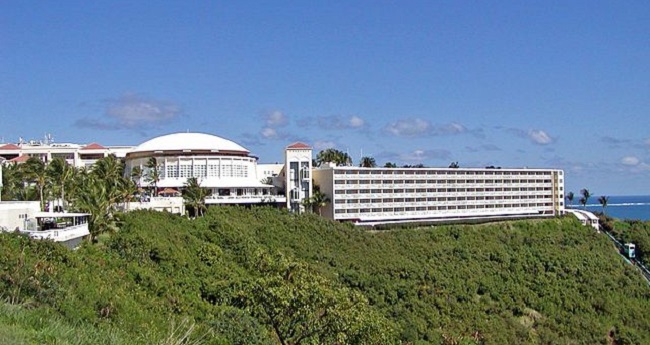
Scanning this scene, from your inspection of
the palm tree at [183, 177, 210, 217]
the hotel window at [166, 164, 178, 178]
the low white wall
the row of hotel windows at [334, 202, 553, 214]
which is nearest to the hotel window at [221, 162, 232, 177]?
the hotel window at [166, 164, 178, 178]

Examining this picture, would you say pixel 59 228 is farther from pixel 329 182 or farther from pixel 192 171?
pixel 192 171

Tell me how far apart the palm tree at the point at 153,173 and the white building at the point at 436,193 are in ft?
56.1

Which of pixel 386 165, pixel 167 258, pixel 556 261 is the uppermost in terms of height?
pixel 386 165

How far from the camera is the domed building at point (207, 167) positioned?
Answer: 6888 cm

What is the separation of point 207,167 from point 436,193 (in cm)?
2675

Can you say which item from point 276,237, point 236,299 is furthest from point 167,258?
point 276,237

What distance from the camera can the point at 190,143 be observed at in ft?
241

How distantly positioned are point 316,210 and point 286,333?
144ft

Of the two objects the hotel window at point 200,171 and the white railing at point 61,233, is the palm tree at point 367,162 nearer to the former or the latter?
the hotel window at point 200,171

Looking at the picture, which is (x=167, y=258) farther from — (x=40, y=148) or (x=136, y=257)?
(x=40, y=148)

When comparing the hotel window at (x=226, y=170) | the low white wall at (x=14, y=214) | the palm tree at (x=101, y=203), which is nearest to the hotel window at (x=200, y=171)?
the hotel window at (x=226, y=170)

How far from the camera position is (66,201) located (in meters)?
52.1

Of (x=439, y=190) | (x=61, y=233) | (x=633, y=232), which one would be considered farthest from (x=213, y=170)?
(x=633, y=232)

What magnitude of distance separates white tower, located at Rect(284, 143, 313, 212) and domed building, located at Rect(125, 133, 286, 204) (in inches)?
50.6
